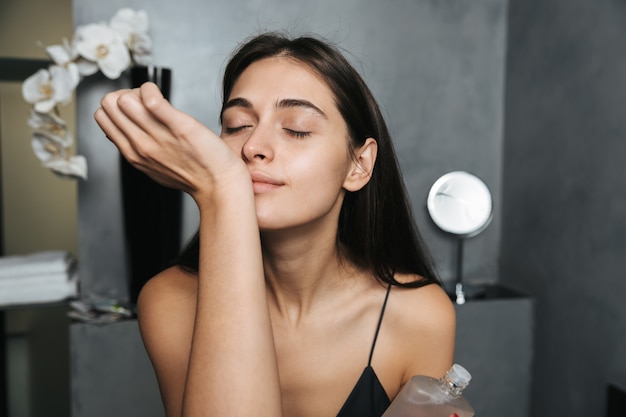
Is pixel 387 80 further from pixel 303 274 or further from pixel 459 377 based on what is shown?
pixel 459 377

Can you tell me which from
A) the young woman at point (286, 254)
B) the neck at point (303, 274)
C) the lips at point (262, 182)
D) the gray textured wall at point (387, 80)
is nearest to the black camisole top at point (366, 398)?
the young woman at point (286, 254)

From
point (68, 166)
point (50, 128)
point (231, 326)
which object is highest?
point (50, 128)

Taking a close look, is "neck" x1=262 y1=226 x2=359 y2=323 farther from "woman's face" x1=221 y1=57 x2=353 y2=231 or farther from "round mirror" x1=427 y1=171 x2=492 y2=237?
"round mirror" x1=427 y1=171 x2=492 y2=237

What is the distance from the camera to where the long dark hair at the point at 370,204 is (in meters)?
0.99

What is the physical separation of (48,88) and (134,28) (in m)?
0.29

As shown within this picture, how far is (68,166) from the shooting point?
1.55 m

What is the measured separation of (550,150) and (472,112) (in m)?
0.38

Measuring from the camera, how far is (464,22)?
199 cm

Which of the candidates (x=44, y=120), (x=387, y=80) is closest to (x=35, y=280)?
(x=44, y=120)

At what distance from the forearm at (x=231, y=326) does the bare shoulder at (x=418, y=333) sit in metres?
0.40

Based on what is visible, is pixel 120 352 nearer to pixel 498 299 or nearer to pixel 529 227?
pixel 498 299

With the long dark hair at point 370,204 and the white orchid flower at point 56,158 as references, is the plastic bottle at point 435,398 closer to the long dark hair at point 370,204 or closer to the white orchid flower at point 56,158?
the long dark hair at point 370,204

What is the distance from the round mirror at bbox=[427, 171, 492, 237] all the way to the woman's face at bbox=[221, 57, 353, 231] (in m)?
0.92

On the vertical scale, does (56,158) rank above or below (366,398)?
above
